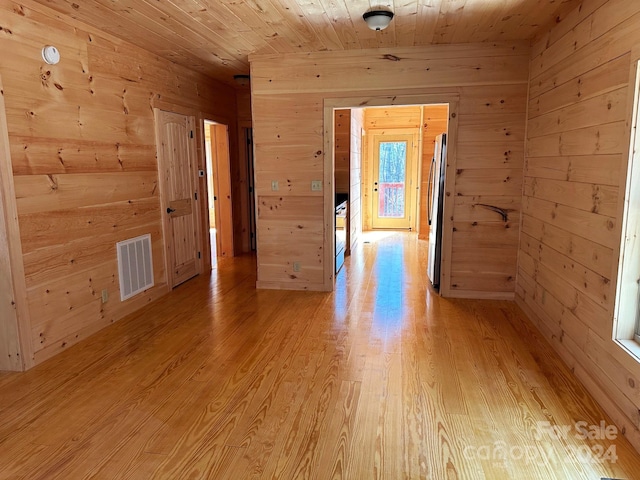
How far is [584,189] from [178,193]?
4013 millimetres

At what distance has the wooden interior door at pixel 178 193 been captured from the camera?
4535mm

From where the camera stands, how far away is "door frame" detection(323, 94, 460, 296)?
414 centimetres

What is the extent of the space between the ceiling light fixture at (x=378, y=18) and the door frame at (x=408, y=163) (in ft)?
18.4

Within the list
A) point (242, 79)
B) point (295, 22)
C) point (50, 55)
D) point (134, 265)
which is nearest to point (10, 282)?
point (134, 265)

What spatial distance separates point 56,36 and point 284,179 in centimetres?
231

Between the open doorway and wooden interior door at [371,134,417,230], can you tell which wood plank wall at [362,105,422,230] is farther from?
the open doorway

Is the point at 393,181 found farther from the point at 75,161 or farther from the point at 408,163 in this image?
the point at 75,161

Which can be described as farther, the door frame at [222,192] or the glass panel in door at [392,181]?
the glass panel in door at [392,181]

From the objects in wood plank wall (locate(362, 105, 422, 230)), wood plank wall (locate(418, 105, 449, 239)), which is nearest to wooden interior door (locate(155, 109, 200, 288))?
wood plank wall (locate(418, 105, 449, 239))

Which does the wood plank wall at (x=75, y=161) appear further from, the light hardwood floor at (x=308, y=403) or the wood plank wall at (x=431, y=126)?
the wood plank wall at (x=431, y=126)

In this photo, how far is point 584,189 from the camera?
8.87 ft

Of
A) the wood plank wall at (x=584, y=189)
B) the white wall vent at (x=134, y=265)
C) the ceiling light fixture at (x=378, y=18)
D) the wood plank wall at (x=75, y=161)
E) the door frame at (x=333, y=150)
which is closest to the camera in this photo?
the wood plank wall at (x=584, y=189)

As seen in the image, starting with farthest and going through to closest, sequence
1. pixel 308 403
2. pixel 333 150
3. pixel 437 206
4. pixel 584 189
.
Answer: pixel 437 206 < pixel 333 150 < pixel 584 189 < pixel 308 403

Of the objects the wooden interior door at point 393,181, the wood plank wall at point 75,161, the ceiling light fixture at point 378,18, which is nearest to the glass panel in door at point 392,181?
the wooden interior door at point 393,181
